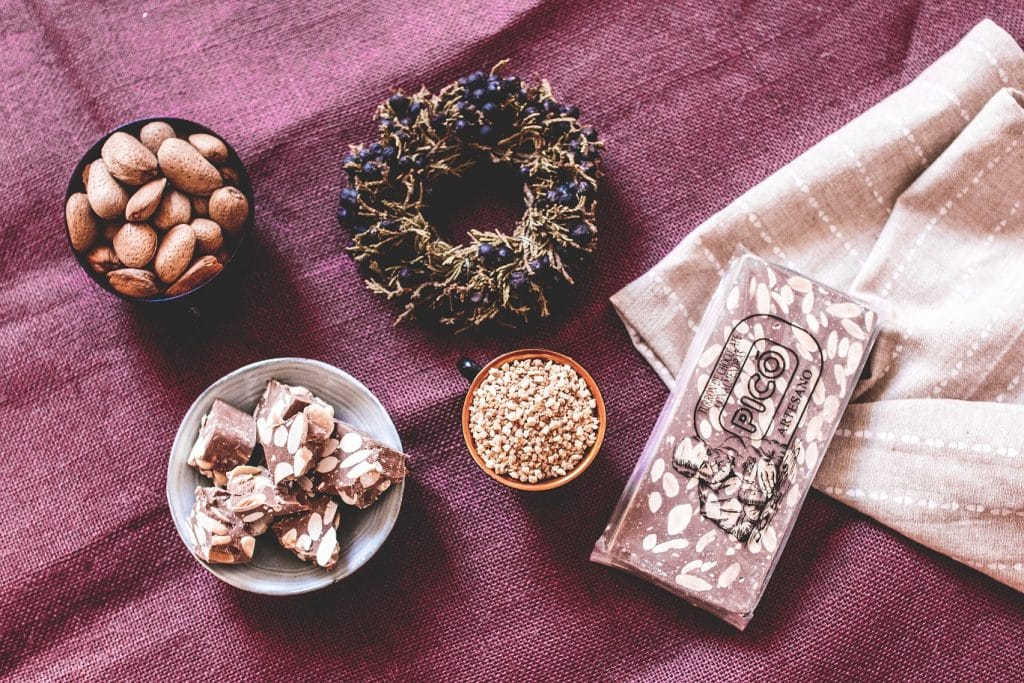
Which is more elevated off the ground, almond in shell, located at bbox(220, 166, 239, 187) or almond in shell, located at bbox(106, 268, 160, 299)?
almond in shell, located at bbox(220, 166, 239, 187)

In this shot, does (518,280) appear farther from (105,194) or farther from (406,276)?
(105,194)

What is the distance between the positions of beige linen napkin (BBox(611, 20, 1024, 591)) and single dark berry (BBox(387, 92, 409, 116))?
14.7 inches

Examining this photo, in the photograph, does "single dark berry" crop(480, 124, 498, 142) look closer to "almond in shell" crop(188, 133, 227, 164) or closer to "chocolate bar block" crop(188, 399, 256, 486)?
"almond in shell" crop(188, 133, 227, 164)

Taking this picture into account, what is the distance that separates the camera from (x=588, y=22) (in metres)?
1.19

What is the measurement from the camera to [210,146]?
40.3 inches

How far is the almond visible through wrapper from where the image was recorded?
3.26 ft

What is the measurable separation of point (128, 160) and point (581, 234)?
55cm

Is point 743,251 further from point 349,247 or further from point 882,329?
point 349,247

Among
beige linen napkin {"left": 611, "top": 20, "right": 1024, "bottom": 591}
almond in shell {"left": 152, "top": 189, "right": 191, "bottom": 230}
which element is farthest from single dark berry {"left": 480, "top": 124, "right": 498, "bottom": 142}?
almond in shell {"left": 152, "top": 189, "right": 191, "bottom": 230}

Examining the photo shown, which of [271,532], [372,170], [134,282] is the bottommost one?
[271,532]

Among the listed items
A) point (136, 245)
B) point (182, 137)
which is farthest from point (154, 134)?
point (136, 245)

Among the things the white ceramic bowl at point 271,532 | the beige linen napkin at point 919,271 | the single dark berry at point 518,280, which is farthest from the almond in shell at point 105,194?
the beige linen napkin at point 919,271

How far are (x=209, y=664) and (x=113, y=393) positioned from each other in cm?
37

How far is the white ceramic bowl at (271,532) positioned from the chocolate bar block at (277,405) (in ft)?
0.07
